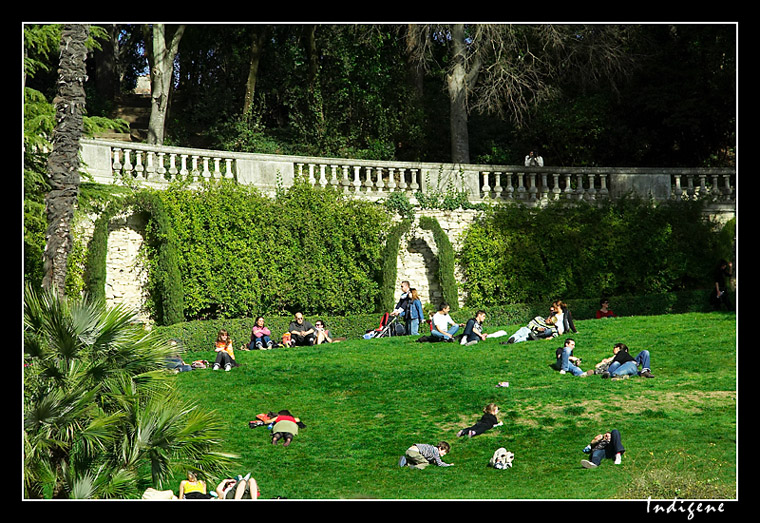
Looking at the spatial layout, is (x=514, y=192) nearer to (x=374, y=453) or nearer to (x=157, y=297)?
(x=157, y=297)

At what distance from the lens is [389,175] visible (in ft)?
72.7

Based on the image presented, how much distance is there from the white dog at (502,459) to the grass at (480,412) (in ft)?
0.47

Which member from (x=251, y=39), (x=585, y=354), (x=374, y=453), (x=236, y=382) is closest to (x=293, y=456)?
(x=374, y=453)

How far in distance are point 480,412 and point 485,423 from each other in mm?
766

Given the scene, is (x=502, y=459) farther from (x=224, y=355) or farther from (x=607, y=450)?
(x=224, y=355)


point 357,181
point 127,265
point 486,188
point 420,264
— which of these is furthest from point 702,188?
point 127,265

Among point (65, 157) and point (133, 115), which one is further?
point (133, 115)

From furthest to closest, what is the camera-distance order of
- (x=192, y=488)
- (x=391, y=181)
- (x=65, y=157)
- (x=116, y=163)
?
(x=391, y=181) → (x=116, y=163) → (x=65, y=157) → (x=192, y=488)

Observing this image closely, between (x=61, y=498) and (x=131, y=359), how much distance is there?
1.57 m

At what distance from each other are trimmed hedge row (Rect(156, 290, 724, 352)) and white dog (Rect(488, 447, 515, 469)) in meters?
8.00

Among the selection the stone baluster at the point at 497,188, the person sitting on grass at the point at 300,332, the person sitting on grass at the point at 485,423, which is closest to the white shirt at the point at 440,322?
the person sitting on grass at the point at 300,332

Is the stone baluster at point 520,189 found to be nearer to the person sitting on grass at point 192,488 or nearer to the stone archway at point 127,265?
the stone archway at point 127,265

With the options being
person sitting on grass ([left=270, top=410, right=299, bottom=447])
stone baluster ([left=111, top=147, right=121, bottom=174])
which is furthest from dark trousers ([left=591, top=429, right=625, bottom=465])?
stone baluster ([left=111, top=147, right=121, bottom=174])

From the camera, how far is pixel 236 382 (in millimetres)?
15281
